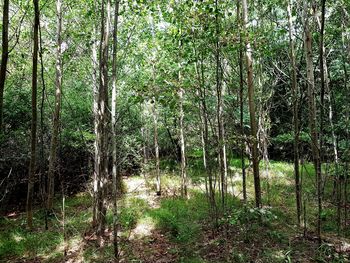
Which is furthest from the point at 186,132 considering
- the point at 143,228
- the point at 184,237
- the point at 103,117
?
the point at 103,117

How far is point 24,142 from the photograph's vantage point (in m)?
9.65

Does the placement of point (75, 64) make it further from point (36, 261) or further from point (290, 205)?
point (290, 205)

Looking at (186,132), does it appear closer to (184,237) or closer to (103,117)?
(184,237)

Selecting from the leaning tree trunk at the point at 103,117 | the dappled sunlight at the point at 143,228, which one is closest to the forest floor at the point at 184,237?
the dappled sunlight at the point at 143,228

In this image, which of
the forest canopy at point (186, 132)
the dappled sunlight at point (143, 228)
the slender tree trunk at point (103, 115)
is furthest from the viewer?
the dappled sunlight at point (143, 228)

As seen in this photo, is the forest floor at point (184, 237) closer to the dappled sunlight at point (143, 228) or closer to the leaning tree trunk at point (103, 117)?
the dappled sunlight at point (143, 228)

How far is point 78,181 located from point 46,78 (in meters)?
4.82

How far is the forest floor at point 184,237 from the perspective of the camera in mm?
5125

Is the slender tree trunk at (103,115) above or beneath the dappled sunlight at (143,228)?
above

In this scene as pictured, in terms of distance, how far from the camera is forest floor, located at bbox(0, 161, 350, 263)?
512cm

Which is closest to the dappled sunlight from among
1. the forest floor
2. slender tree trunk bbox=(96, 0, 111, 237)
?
the forest floor

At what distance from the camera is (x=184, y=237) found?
647 centimetres

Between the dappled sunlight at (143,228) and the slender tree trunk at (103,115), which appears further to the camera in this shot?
the dappled sunlight at (143,228)

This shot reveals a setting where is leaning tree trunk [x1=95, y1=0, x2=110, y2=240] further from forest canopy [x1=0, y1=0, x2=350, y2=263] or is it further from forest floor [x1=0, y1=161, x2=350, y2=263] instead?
forest floor [x1=0, y1=161, x2=350, y2=263]
